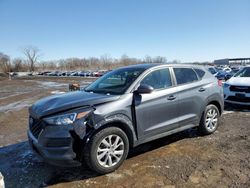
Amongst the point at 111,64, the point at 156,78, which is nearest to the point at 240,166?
the point at 156,78

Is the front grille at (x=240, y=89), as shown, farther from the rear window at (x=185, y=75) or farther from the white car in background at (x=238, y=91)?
the rear window at (x=185, y=75)

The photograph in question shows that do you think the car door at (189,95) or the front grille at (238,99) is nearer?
the car door at (189,95)

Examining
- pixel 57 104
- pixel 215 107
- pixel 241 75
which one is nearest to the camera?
pixel 57 104

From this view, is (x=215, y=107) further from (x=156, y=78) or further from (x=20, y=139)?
(x=20, y=139)

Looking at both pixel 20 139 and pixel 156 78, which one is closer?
pixel 156 78

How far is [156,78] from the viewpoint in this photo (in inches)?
182

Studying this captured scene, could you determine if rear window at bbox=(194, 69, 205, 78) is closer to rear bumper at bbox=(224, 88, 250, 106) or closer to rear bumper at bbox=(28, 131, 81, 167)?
rear bumper at bbox=(224, 88, 250, 106)

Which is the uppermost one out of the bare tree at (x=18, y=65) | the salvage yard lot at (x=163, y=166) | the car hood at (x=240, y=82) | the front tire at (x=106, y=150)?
the bare tree at (x=18, y=65)

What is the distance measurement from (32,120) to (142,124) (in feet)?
6.10

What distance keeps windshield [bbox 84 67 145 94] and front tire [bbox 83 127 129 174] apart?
0.78m

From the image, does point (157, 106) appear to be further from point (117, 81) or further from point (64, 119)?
point (64, 119)

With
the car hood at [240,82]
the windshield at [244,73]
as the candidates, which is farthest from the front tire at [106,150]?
the windshield at [244,73]

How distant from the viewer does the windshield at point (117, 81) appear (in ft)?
14.2

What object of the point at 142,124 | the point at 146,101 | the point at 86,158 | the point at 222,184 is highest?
the point at 146,101
